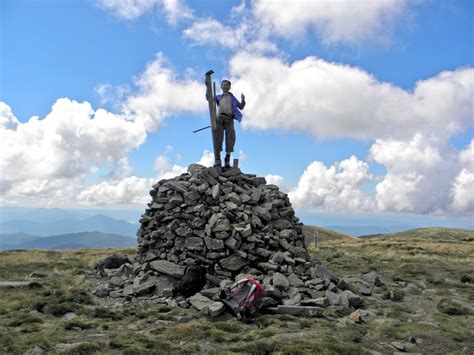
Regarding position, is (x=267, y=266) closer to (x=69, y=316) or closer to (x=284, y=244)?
(x=284, y=244)

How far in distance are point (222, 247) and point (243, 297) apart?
3444 millimetres

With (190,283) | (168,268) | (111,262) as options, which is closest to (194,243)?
(168,268)

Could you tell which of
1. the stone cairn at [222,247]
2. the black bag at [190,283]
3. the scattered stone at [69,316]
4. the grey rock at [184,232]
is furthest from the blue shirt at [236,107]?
the scattered stone at [69,316]

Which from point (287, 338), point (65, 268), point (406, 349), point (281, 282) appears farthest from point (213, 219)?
point (65, 268)

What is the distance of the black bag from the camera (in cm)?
1327

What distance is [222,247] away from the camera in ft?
47.8

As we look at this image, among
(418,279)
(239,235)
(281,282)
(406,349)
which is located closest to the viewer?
(406,349)

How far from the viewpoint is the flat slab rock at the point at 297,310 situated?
38.2 feet

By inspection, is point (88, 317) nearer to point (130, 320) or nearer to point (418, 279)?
point (130, 320)

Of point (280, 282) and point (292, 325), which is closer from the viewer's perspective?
point (292, 325)

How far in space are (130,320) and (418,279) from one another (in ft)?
52.0

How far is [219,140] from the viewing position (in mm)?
16875

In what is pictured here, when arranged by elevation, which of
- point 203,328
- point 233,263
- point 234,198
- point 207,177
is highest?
point 207,177

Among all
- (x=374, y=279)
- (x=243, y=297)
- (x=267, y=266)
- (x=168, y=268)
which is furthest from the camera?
(x=374, y=279)
